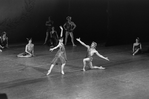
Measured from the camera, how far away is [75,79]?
9.16 m

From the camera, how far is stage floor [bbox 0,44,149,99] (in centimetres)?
761

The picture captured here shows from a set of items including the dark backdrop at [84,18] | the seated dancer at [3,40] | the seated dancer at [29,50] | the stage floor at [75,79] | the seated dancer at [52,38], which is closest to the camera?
the stage floor at [75,79]

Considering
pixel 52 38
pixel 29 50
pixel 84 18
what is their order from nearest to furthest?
pixel 29 50 → pixel 52 38 → pixel 84 18

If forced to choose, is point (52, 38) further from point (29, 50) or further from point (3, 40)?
point (29, 50)

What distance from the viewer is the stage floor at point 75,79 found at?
25.0 feet

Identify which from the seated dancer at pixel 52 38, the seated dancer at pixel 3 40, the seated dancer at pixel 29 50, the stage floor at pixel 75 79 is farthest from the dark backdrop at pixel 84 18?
the seated dancer at pixel 29 50

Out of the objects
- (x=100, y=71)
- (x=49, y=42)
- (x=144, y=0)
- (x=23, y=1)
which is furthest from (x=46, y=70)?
(x=144, y=0)

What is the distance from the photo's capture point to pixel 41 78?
9242 millimetres

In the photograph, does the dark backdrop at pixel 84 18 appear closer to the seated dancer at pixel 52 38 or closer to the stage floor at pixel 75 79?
the seated dancer at pixel 52 38

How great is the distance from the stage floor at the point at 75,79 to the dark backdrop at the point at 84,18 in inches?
145

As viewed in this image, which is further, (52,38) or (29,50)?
(52,38)

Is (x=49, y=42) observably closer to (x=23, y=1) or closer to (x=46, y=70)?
(x=23, y=1)

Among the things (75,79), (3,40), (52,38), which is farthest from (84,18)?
(75,79)

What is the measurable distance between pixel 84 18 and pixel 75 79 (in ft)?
33.2
